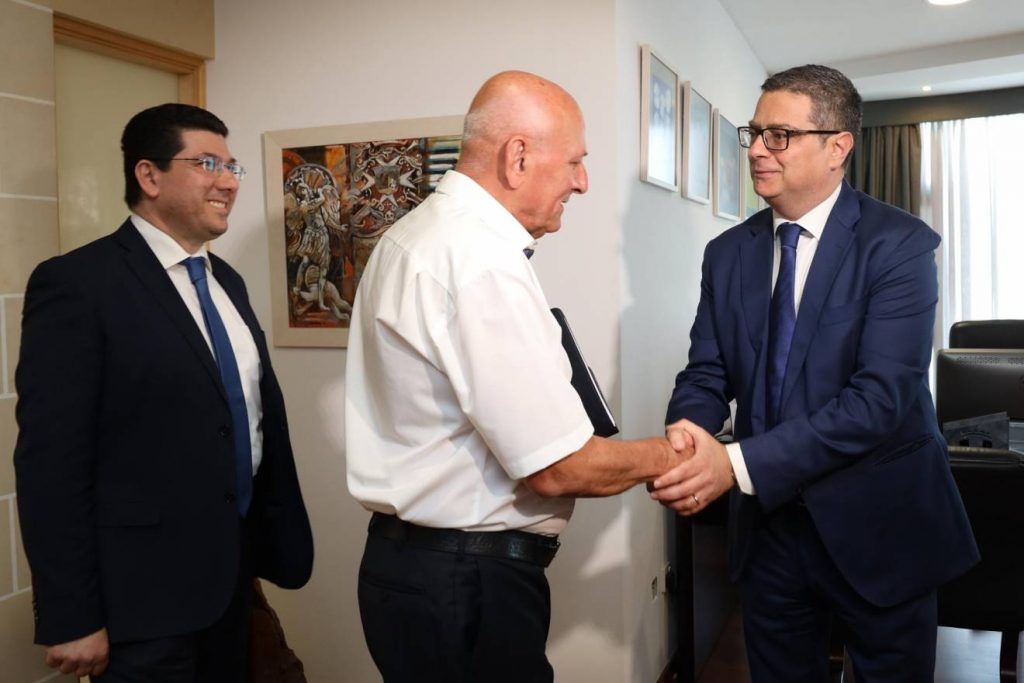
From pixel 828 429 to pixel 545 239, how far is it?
1.13m

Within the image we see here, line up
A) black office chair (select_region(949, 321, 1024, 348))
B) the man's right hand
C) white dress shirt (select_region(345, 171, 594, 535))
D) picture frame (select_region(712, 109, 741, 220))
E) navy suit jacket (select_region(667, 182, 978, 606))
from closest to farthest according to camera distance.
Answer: white dress shirt (select_region(345, 171, 594, 535)), the man's right hand, navy suit jacket (select_region(667, 182, 978, 606)), picture frame (select_region(712, 109, 741, 220)), black office chair (select_region(949, 321, 1024, 348))

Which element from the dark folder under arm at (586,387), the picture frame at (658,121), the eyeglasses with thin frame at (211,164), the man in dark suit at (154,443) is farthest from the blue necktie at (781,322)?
the eyeglasses with thin frame at (211,164)

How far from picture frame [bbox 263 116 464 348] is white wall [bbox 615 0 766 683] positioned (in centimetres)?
57

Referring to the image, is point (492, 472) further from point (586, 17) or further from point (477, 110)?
point (586, 17)

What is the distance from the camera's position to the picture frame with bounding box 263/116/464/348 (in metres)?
2.64

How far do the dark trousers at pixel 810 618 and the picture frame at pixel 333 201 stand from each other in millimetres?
1512

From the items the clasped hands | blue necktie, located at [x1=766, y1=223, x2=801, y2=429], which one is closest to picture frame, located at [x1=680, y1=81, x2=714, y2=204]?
blue necktie, located at [x1=766, y1=223, x2=801, y2=429]

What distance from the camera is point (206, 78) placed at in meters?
2.95

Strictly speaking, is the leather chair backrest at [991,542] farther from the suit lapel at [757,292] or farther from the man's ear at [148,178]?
the man's ear at [148,178]

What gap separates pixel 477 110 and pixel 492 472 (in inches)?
25.6

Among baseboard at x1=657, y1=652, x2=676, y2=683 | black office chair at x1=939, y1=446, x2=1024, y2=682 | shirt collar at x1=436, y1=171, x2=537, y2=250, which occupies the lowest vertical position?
baseboard at x1=657, y1=652, x2=676, y2=683

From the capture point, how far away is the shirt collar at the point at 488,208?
142 cm

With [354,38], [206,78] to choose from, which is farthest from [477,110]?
[206,78]

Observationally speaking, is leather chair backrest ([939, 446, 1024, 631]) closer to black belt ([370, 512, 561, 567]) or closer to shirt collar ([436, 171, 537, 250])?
black belt ([370, 512, 561, 567])
